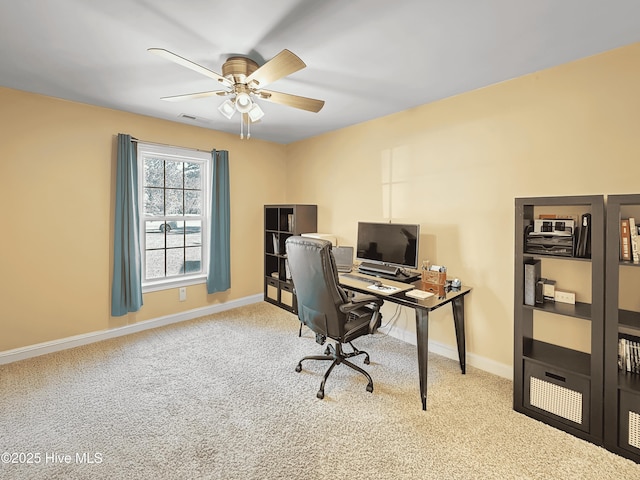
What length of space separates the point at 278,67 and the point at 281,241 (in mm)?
2896

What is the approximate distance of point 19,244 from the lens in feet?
9.15

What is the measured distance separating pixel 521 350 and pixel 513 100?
6.45 feet

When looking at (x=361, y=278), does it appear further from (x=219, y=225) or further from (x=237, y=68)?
(x=219, y=225)

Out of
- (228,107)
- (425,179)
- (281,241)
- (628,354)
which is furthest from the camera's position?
(281,241)

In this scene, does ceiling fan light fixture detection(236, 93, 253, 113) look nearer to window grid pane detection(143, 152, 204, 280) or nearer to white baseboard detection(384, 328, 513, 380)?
window grid pane detection(143, 152, 204, 280)

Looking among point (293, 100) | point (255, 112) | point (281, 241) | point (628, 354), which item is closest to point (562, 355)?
point (628, 354)

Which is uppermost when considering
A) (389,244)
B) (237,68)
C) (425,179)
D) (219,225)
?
(237,68)

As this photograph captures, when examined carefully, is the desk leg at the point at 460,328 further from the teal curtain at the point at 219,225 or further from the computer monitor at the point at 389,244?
the teal curtain at the point at 219,225

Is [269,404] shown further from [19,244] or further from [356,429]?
[19,244]

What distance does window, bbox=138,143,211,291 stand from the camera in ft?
11.9

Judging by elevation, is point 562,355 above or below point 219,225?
below

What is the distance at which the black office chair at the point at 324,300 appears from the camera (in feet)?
7.13

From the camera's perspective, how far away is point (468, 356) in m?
2.76

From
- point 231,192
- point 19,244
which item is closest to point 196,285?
point 231,192
